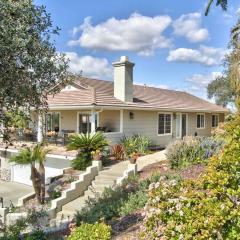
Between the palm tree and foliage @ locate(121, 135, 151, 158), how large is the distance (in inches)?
256

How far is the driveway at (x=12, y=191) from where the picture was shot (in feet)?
67.5

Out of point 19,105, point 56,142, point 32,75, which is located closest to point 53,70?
point 32,75

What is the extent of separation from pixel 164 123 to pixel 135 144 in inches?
236

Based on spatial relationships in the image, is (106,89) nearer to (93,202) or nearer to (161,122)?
(161,122)

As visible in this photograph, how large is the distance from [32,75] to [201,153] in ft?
34.1

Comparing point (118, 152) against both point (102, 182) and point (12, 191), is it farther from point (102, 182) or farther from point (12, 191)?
point (12, 191)

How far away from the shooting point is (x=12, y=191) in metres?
22.3

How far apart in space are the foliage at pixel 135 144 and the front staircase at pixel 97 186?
267cm

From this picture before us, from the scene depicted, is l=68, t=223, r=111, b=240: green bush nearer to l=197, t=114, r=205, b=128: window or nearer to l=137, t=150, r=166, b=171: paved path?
l=137, t=150, r=166, b=171: paved path

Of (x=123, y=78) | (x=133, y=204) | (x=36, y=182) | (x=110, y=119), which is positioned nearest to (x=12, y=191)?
(x=36, y=182)

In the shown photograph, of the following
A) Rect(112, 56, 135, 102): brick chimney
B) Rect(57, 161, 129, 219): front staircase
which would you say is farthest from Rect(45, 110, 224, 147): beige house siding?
Rect(57, 161, 129, 219): front staircase

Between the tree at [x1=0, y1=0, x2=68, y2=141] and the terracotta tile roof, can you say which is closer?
the tree at [x1=0, y1=0, x2=68, y2=141]

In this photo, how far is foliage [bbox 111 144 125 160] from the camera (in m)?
21.5

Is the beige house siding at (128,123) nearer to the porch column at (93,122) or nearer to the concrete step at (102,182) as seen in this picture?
the porch column at (93,122)
